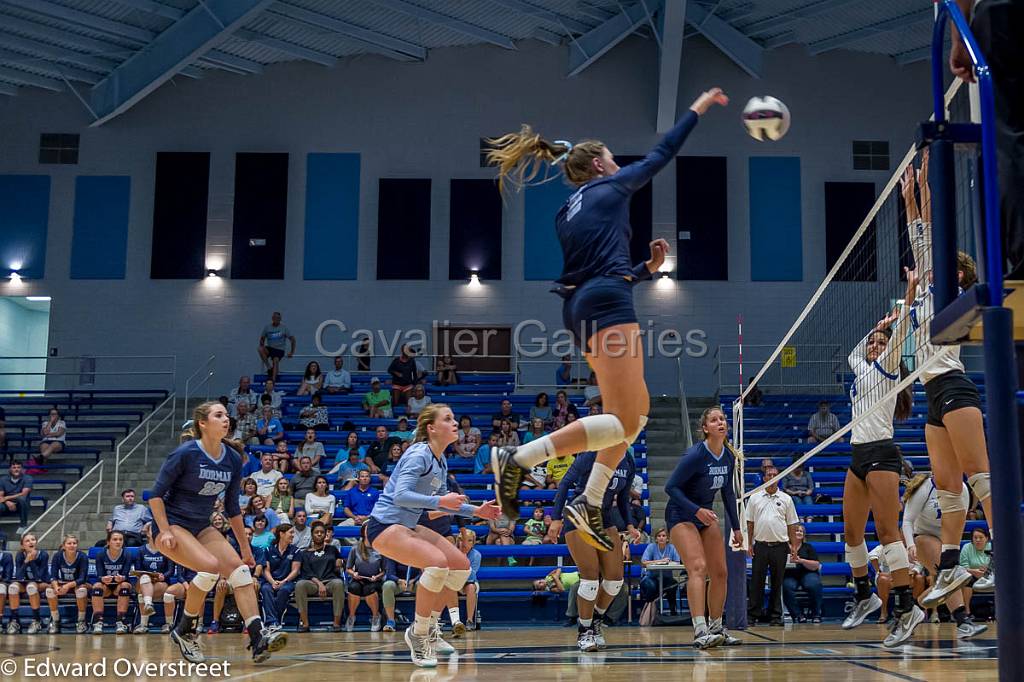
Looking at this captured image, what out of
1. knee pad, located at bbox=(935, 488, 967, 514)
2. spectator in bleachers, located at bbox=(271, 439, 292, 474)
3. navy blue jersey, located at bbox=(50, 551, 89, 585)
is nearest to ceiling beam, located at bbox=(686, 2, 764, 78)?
spectator in bleachers, located at bbox=(271, 439, 292, 474)

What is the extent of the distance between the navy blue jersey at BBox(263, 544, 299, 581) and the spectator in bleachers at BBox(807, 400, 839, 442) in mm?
9091

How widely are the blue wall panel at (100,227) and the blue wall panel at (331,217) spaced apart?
13.8 ft

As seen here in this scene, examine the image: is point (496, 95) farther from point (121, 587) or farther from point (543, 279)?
point (121, 587)

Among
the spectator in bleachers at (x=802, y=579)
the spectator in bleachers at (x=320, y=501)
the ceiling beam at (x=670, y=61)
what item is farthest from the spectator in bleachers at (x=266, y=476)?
the ceiling beam at (x=670, y=61)

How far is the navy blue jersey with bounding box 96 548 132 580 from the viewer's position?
13695 mm

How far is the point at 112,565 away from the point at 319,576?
2.93 m

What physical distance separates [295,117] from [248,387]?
22.2 feet

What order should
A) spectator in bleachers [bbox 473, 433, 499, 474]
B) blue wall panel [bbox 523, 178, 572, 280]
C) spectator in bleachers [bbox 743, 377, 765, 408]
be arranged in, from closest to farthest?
1. spectator in bleachers [bbox 473, 433, 499, 474]
2. spectator in bleachers [bbox 743, 377, 765, 408]
3. blue wall panel [bbox 523, 178, 572, 280]

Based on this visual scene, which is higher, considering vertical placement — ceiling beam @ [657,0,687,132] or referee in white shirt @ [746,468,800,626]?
ceiling beam @ [657,0,687,132]

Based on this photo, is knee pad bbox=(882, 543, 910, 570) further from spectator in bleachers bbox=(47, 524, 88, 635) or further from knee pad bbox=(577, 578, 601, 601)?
spectator in bleachers bbox=(47, 524, 88, 635)

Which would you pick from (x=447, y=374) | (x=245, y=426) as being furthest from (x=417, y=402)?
(x=245, y=426)

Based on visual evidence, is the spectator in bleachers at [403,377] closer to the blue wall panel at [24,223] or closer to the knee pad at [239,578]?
the blue wall panel at [24,223]

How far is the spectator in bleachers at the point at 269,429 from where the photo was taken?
59.7 feet

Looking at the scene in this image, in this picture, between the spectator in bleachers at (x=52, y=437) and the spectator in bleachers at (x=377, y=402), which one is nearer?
the spectator in bleachers at (x=52, y=437)
